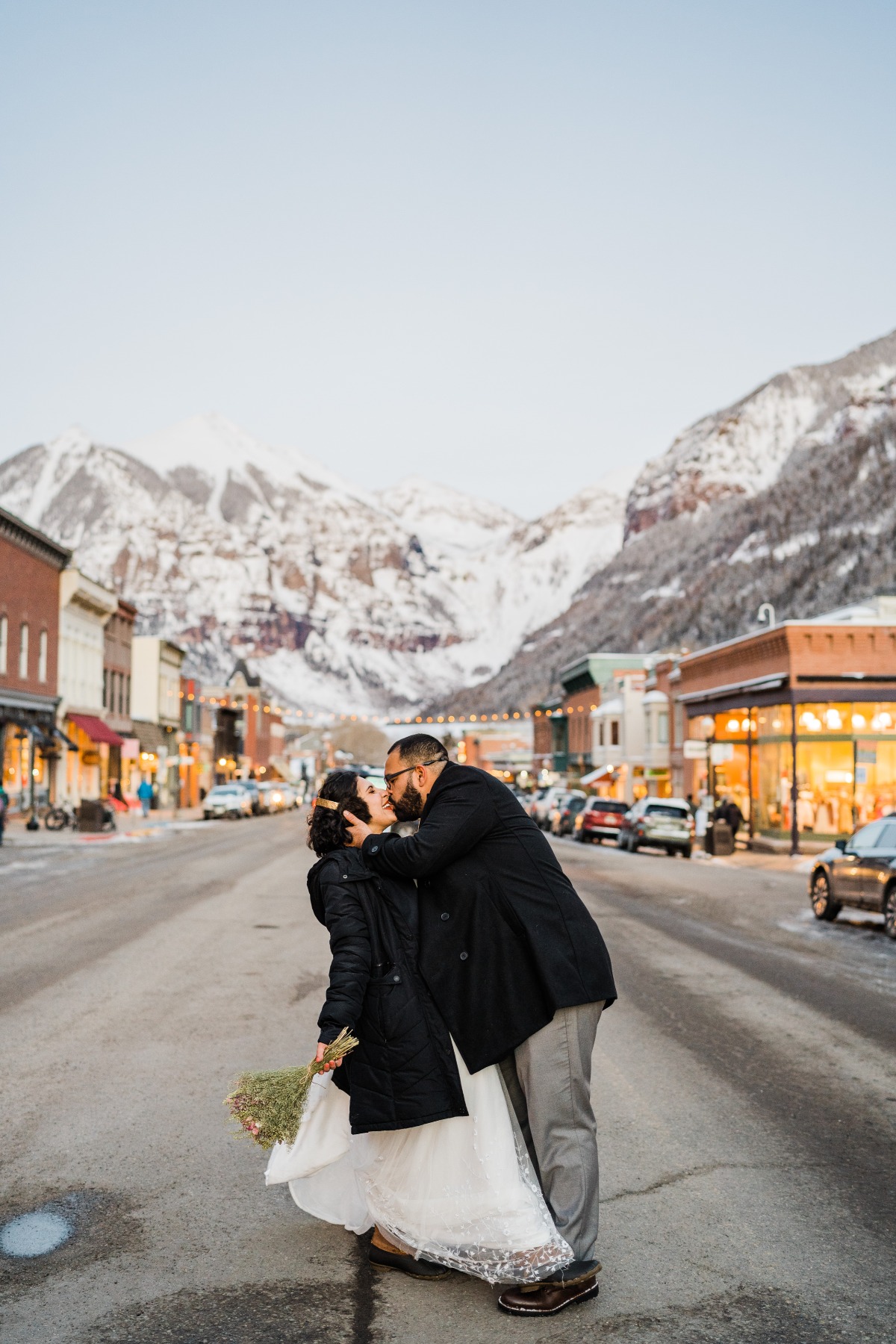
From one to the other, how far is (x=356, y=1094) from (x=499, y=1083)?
488 mm

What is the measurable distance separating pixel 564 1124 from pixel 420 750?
53.4 inches

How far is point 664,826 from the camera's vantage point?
124 feet

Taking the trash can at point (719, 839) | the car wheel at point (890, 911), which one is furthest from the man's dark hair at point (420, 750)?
the trash can at point (719, 839)

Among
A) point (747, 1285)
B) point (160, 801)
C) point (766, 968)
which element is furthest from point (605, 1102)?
point (160, 801)

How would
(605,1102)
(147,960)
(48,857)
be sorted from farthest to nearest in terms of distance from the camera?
1. (48,857)
2. (147,960)
3. (605,1102)

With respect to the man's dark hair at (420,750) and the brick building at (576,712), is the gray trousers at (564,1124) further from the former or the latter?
the brick building at (576,712)

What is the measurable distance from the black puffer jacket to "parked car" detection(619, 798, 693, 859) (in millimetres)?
33519

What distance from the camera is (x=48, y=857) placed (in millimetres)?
29844

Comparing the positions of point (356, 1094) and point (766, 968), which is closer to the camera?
point (356, 1094)

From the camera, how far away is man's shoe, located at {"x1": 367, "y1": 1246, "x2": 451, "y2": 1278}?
4762mm

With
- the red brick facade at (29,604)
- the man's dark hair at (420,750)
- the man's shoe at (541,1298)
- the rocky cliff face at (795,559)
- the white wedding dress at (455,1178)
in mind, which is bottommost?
the man's shoe at (541,1298)

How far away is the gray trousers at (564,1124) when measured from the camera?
4492 mm

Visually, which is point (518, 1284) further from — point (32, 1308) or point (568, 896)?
point (32, 1308)

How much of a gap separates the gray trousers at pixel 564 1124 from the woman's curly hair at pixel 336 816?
99cm
